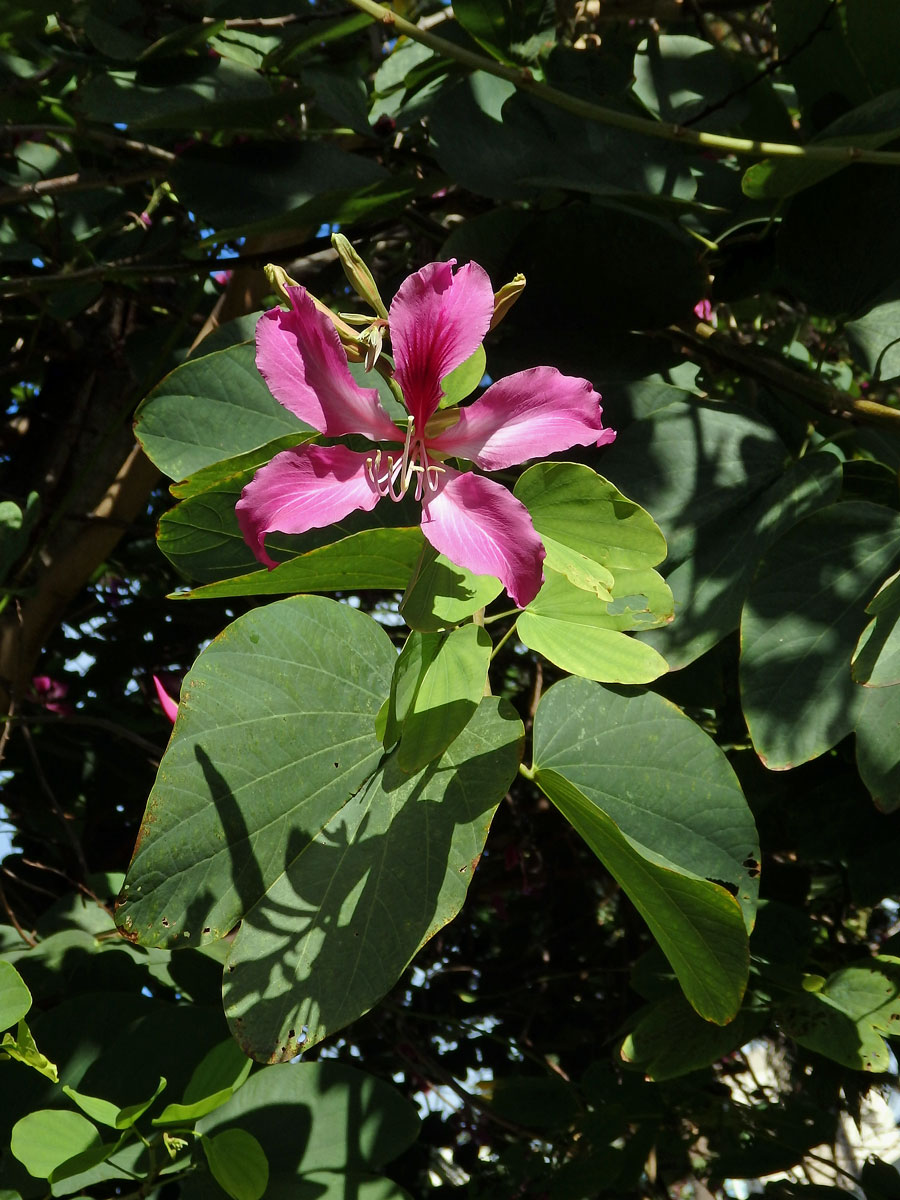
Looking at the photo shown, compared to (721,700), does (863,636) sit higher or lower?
higher

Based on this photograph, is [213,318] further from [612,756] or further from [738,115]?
[612,756]

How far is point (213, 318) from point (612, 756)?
3.04 feet

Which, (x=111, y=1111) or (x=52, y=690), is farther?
(x=52, y=690)

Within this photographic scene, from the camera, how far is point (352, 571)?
65 centimetres

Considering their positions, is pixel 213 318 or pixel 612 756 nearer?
pixel 612 756

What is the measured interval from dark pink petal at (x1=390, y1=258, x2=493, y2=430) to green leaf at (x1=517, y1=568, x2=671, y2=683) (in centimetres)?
15

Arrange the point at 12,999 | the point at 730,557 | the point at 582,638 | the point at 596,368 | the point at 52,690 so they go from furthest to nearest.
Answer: the point at 52,690 → the point at 596,368 → the point at 730,557 → the point at 12,999 → the point at 582,638

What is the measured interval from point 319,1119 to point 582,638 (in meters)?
0.57

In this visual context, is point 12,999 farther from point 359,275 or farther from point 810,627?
point 810,627

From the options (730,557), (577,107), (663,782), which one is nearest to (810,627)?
(730,557)

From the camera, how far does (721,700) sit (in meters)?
1.12

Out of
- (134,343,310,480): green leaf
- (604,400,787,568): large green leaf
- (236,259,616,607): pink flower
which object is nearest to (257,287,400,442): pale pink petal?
(236,259,616,607): pink flower

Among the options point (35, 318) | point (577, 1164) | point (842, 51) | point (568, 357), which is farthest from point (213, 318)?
point (577, 1164)

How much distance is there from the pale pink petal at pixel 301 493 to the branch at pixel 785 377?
1.95 ft
